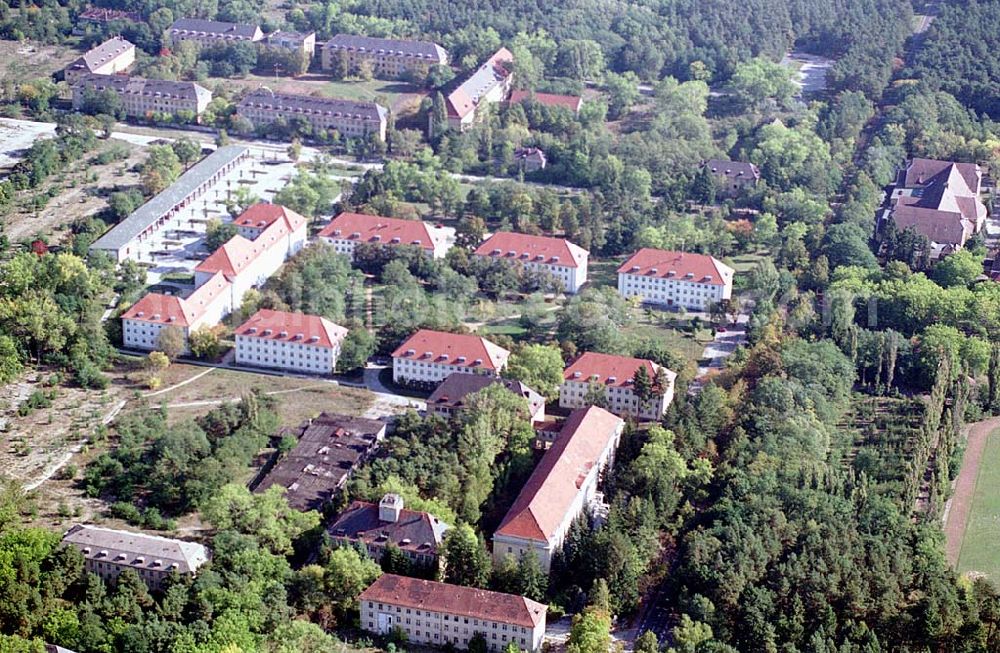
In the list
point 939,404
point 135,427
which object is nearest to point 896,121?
point 939,404

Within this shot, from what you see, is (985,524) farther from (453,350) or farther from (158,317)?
(158,317)

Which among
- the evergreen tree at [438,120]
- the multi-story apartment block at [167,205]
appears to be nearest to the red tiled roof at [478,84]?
the evergreen tree at [438,120]

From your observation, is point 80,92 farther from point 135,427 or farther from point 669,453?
point 669,453

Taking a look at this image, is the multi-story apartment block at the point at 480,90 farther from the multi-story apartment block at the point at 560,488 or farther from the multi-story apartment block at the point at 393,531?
the multi-story apartment block at the point at 393,531

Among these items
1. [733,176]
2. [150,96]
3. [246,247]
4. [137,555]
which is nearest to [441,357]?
[246,247]

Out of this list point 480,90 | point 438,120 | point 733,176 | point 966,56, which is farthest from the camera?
point 966,56
